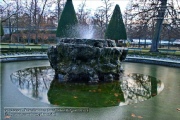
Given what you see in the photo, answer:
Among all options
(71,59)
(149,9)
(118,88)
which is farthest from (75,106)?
(149,9)

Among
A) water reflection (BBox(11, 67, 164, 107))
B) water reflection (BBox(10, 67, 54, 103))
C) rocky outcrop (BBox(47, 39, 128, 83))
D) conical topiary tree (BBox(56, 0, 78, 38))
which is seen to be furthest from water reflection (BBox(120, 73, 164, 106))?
conical topiary tree (BBox(56, 0, 78, 38))

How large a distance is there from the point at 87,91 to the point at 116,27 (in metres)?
14.1

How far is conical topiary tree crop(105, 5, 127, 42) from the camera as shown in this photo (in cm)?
1970

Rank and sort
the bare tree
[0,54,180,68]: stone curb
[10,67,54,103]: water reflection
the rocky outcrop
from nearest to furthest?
[10,67,54,103]: water reflection
the rocky outcrop
[0,54,180,68]: stone curb
the bare tree

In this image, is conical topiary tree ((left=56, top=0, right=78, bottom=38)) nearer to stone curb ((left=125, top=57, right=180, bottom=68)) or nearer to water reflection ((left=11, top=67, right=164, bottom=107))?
stone curb ((left=125, top=57, right=180, bottom=68))

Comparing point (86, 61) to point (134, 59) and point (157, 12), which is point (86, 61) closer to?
point (134, 59)

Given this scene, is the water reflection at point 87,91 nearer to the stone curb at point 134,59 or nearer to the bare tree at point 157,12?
the stone curb at point 134,59

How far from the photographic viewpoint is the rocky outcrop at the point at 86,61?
8.46 metres

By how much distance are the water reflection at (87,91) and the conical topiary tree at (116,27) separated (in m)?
11.9

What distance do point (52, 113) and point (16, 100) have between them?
1493mm

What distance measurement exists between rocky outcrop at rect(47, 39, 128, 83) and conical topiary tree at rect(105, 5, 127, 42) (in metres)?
11.2

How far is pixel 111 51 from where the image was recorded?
895 cm

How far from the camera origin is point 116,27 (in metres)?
19.9

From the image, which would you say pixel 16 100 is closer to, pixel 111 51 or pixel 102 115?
pixel 102 115
